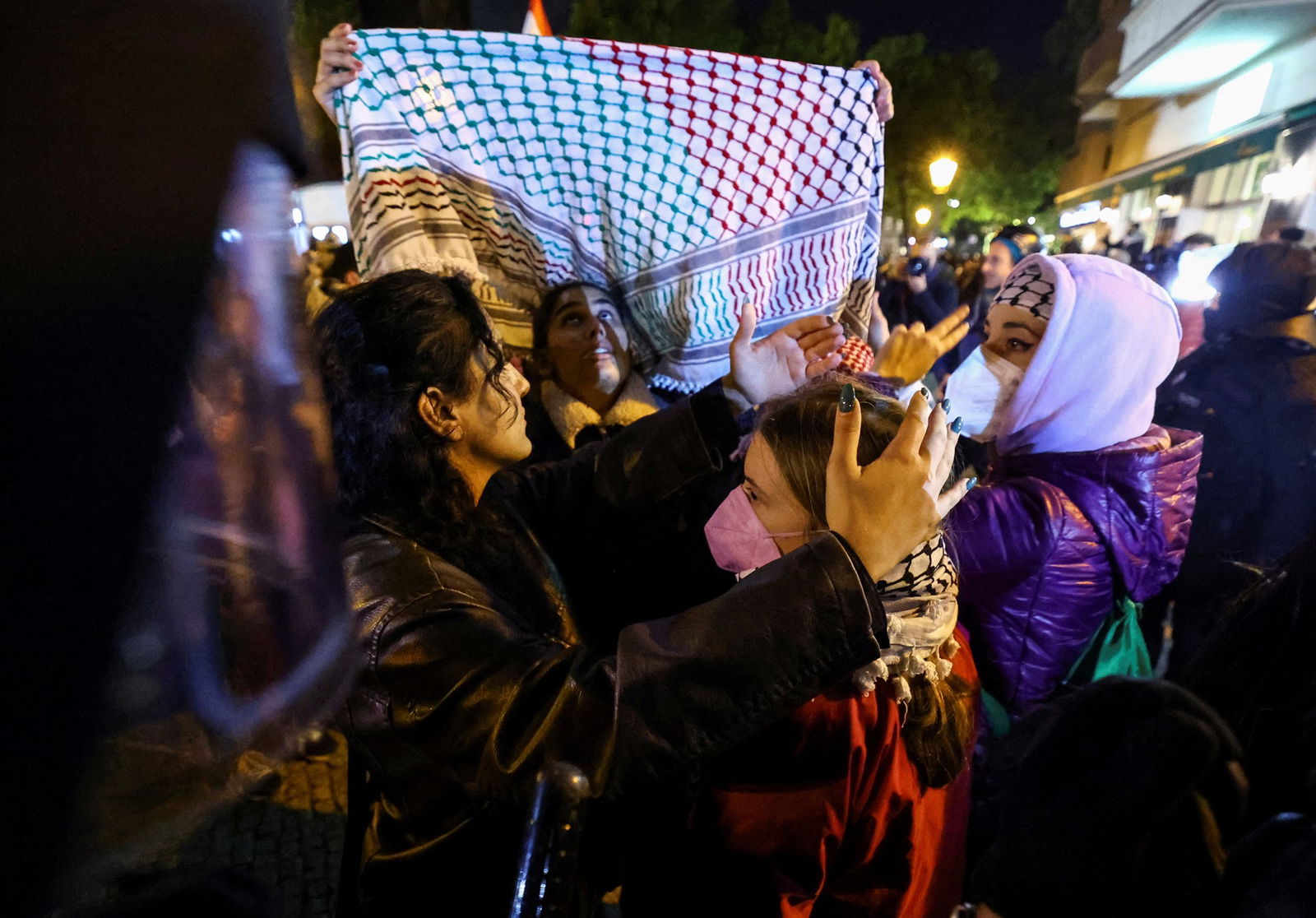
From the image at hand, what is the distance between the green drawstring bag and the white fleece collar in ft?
5.83

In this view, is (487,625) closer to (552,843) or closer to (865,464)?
(552,843)

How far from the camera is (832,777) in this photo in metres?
1.17

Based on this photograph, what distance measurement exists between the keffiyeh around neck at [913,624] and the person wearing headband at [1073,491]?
55cm

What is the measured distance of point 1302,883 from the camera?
778mm

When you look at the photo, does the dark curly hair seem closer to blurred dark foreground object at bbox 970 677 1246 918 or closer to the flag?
blurred dark foreground object at bbox 970 677 1246 918

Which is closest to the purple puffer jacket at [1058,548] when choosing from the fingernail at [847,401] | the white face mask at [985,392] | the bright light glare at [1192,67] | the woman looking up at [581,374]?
the white face mask at [985,392]

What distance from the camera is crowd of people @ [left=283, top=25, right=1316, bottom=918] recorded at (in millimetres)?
958

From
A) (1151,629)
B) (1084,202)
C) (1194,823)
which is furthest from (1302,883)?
(1084,202)

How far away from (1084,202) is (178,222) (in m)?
35.6

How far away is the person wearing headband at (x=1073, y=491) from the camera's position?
1842 millimetres

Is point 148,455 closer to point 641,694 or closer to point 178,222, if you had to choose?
point 178,222

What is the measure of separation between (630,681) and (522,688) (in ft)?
0.56

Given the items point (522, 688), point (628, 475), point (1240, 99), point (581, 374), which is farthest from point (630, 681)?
point (1240, 99)

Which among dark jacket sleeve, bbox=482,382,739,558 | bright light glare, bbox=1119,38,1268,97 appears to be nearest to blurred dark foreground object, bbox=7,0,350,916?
dark jacket sleeve, bbox=482,382,739,558
